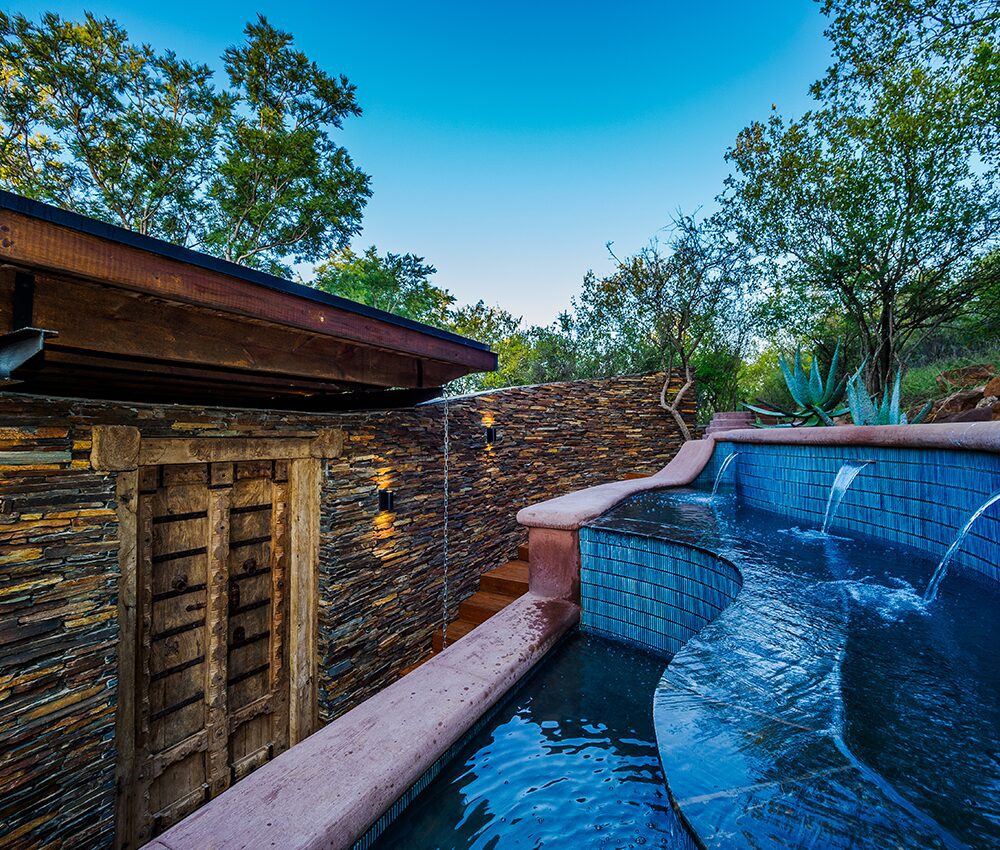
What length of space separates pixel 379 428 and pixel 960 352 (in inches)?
562

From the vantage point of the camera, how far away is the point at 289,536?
3.47 m

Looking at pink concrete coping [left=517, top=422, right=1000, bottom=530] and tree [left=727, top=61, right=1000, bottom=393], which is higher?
tree [left=727, top=61, right=1000, bottom=393]

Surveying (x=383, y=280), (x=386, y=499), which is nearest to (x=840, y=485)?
(x=386, y=499)

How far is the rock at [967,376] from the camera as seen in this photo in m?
7.72

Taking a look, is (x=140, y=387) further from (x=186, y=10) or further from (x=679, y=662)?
(x=186, y=10)

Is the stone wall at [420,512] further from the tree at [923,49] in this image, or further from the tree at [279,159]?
the tree at [279,159]

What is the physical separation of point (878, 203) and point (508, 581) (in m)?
8.70

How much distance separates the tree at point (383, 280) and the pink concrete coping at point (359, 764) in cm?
1119

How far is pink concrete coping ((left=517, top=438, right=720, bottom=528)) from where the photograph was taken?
3.17 m

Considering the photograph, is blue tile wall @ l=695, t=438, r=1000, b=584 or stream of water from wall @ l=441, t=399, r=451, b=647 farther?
stream of water from wall @ l=441, t=399, r=451, b=647

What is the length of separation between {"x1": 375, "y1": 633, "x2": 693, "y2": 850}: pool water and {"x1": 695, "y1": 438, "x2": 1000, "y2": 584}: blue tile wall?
73.2 inches

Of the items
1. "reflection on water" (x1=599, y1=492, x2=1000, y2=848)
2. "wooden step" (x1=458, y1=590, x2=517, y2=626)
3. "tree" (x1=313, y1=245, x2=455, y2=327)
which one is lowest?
"wooden step" (x1=458, y1=590, x2=517, y2=626)

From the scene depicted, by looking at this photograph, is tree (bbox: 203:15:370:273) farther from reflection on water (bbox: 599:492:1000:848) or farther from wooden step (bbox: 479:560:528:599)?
reflection on water (bbox: 599:492:1000:848)

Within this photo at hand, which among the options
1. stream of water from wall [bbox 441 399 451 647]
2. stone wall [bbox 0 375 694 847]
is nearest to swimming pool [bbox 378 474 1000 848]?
stone wall [bbox 0 375 694 847]
